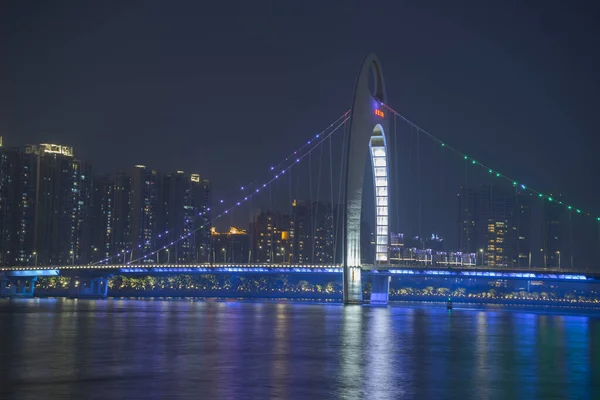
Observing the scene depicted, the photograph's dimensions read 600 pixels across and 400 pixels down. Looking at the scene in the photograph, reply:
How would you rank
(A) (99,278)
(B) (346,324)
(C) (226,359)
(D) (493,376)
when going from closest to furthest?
(D) (493,376)
(C) (226,359)
(B) (346,324)
(A) (99,278)

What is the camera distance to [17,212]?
132875 millimetres

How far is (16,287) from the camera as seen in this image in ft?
367

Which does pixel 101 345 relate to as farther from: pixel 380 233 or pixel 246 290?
pixel 246 290

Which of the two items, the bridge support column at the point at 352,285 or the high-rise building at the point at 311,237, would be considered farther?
the high-rise building at the point at 311,237

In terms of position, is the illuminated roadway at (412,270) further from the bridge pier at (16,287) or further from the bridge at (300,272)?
the bridge pier at (16,287)

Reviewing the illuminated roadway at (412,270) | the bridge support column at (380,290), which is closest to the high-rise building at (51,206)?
the illuminated roadway at (412,270)

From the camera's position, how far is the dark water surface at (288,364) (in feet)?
54.3

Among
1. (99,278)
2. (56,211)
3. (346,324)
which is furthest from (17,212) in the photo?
(346,324)

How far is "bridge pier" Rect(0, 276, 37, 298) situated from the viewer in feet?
354

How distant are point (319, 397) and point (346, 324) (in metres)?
26.9

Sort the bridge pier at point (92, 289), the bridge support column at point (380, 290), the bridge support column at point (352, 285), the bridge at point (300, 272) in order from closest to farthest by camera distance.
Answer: the bridge at point (300, 272) < the bridge support column at point (352, 285) < the bridge support column at point (380, 290) < the bridge pier at point (92, 289)

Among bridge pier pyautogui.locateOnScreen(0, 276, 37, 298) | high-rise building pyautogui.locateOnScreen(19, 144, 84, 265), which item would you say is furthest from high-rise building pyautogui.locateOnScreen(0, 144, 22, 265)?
bridge pier pyautogui.locateOnScreen(0, 276, 37, 298)

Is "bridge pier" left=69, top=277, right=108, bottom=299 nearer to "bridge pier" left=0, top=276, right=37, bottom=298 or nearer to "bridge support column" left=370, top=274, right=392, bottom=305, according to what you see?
"bridge pier" left=0, top=276, right=37, bottom=298

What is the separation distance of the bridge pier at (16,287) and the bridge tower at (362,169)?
5089cm
